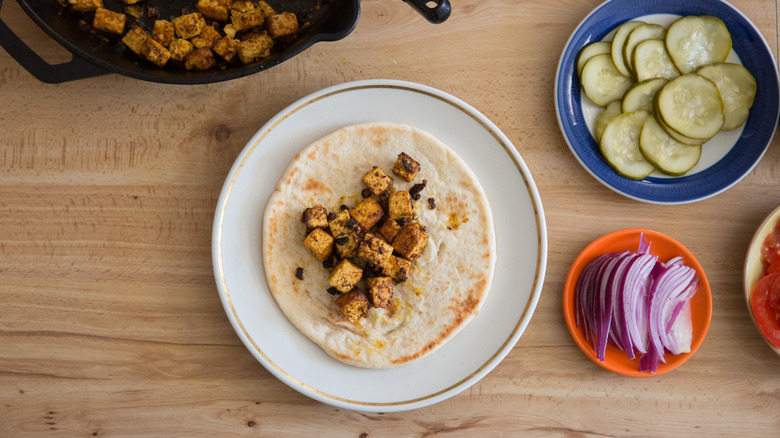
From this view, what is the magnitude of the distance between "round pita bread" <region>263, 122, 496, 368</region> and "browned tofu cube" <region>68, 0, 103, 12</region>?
113 cm

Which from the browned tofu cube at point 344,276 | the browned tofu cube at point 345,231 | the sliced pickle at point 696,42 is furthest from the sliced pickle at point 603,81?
the browned tofu cube at point 344,276

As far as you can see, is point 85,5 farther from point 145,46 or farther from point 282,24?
point 282,24

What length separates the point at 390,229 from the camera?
2.44 m

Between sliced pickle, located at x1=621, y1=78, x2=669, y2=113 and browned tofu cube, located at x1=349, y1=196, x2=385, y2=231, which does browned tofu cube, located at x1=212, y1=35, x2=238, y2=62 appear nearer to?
browned tofu cube, located at x1=349, y1=196, x2=385, y2=231

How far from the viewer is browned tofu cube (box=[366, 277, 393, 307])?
237 centimetres

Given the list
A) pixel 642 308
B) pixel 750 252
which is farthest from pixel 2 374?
pixel 750 252

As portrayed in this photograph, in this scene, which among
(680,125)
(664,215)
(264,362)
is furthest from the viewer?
(664,215)

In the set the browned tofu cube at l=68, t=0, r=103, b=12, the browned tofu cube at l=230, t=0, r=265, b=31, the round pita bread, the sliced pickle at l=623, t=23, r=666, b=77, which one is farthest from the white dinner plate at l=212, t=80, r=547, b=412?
the browned tofu cube at l=68, t=0, r=103, b=12

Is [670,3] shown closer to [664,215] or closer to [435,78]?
[664,215]

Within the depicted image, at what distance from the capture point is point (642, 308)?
267 centimetres

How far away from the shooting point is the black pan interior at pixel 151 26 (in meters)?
2.15

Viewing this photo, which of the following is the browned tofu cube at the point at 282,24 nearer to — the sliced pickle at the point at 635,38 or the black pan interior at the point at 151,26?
the black pan interior at the point at 151,26

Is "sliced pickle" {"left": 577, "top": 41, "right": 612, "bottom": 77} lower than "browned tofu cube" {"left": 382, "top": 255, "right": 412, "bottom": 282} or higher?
higher

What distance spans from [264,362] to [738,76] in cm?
271
